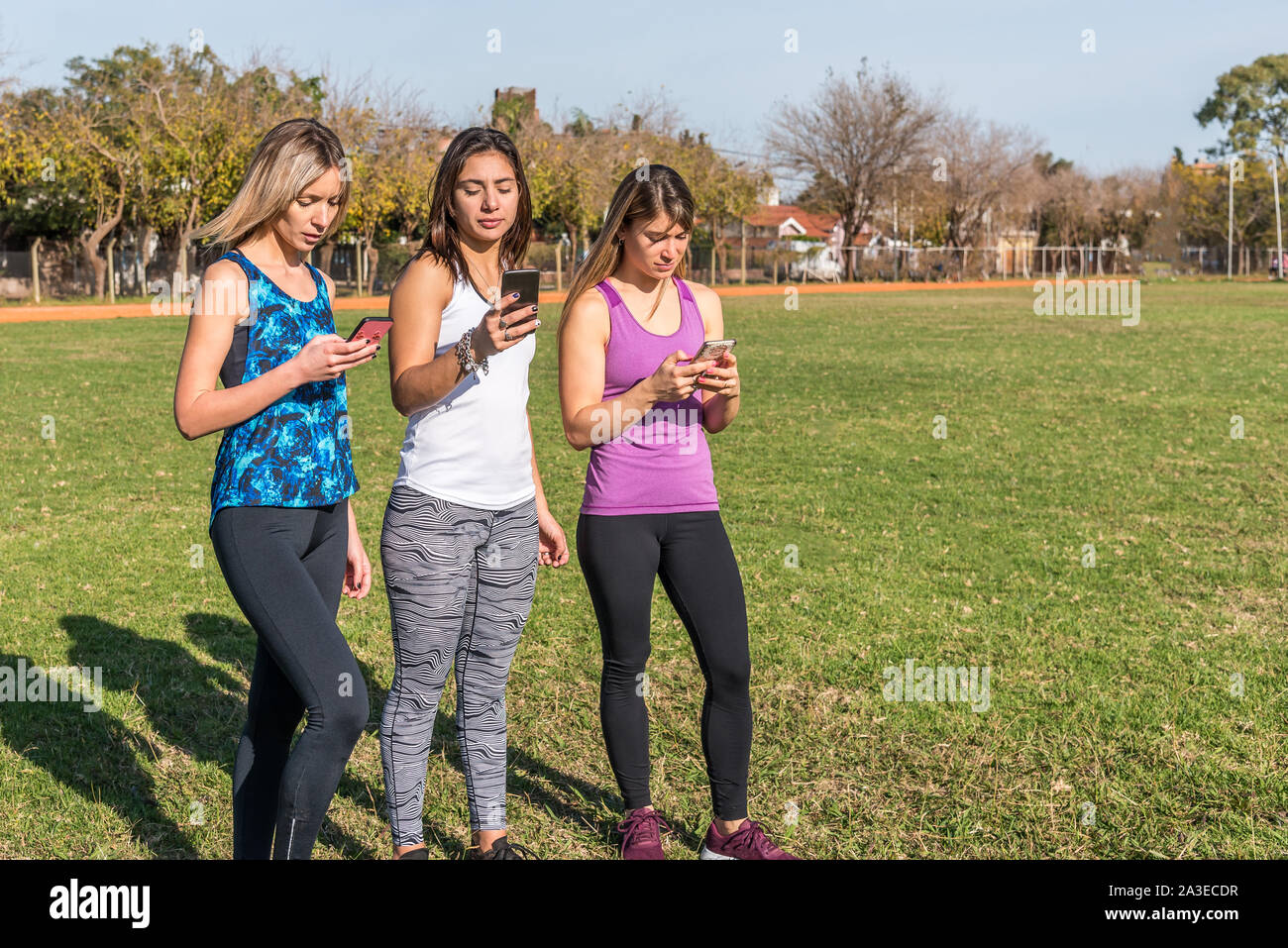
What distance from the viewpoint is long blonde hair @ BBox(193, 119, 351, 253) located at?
110 inches

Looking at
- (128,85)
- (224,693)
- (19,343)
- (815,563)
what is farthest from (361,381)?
(128,85)

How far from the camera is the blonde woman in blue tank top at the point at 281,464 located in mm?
2674

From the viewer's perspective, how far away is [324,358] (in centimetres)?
262

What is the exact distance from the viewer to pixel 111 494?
8.52m

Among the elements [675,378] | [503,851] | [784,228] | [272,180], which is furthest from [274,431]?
[784,228]

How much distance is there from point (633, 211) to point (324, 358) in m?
1.06

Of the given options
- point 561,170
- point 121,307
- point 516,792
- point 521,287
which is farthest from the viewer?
point 561,170

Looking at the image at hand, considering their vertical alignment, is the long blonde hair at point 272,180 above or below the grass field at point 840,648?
above

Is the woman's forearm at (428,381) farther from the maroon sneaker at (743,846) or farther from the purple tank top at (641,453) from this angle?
the maroon sneaker at (743,846)

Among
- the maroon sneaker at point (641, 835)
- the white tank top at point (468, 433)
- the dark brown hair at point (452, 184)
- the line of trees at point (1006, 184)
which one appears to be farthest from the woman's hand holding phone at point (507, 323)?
the line of trees at point (1006, 184)

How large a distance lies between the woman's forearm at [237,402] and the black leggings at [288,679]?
0.21 m

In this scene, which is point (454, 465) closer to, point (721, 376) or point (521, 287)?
point (521, 287)

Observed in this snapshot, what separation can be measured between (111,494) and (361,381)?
7185 mm

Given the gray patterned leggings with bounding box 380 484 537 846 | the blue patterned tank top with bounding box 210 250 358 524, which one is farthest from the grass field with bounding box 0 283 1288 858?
the blue patterned tank top with bounding box 210 250 358 524
